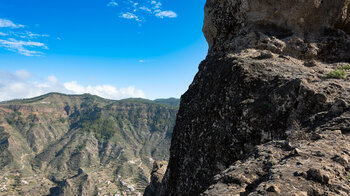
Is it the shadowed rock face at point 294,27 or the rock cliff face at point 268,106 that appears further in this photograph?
the shadowed rock face at point 294,27

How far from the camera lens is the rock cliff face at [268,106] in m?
5.23

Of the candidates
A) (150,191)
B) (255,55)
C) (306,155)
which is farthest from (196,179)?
(150,191)

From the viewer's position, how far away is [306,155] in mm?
5449

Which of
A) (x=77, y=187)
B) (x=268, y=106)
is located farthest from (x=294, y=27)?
(x=77, y=187)

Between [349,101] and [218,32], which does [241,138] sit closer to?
[349,101]

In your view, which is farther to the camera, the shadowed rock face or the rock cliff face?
the shadowed rock face

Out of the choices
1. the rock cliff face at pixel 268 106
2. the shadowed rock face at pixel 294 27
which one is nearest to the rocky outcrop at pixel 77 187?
the rock cliff face at pixel 268 106

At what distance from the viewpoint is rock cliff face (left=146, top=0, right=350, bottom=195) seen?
523 cm

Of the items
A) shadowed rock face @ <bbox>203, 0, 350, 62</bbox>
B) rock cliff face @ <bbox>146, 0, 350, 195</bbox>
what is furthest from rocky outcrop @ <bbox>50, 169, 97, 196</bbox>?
shadowed rock face @ <bbox>203, 0, 350, 62</bbox>

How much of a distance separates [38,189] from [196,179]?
197 m

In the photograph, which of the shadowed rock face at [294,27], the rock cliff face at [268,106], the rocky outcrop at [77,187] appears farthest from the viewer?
the rocky outcrop at [77,187]

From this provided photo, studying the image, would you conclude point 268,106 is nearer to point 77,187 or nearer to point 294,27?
point 294,27

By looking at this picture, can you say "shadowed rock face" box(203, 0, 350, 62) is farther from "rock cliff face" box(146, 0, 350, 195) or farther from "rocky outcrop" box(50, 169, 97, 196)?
"rocky outcrop" box(50, 169, 97, 196)

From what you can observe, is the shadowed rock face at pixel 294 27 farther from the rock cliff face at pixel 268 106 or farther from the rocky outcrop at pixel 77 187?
the rocky outcrop at pixel 77 187
